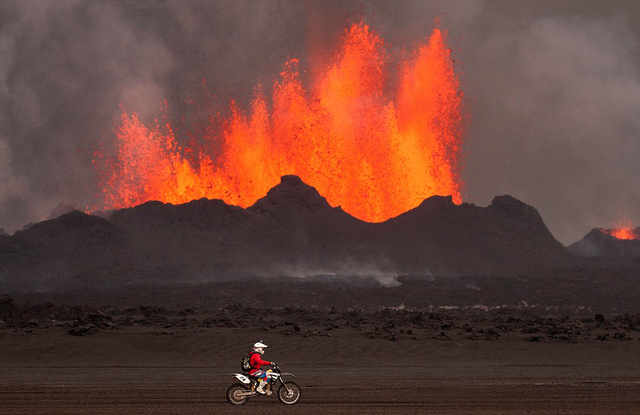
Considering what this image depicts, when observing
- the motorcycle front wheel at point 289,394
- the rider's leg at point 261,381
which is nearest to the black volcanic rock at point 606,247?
the motorcycle front wheel at point 289,394

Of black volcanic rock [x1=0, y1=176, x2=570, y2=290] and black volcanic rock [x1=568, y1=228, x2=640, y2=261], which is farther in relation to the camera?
black volcanic rock [x1=568, y1=228, x2=640, y2=261]

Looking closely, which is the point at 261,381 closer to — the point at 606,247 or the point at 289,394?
the point at 289,394

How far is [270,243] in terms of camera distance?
476 feet

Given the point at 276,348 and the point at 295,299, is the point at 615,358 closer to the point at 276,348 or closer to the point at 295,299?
the point at 276,348

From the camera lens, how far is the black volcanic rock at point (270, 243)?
133875mm

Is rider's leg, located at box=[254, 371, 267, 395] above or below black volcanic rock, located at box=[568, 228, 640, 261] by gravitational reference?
below

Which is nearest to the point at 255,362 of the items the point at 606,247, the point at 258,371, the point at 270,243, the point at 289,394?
the point at 258,371

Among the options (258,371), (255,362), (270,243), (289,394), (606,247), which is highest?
(606,247)

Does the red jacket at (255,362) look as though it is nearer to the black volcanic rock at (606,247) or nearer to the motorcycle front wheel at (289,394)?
the motorcycle front wheel at (289,394)

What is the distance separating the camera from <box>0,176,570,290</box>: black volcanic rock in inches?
5271

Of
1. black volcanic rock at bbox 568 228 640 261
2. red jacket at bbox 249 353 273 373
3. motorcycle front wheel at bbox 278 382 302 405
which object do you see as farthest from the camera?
black volcanic rock at bbox 568 228 640 261

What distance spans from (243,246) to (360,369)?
107m

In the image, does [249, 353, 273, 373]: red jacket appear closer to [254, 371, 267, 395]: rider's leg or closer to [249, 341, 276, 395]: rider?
[249, 341, 276, 395]: rider

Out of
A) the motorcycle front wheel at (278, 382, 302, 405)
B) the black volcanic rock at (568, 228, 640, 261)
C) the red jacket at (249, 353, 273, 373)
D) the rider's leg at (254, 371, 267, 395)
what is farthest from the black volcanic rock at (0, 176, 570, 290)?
the red jacket at (249, 353, 273, 373)
